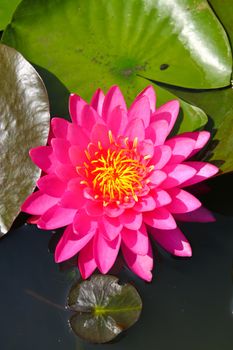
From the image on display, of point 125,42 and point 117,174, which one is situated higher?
point 125,42

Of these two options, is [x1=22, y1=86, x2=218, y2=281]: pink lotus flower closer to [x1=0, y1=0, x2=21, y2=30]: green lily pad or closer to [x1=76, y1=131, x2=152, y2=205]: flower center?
[x1=76, y1=131, x2=152, y2=205]: flower center

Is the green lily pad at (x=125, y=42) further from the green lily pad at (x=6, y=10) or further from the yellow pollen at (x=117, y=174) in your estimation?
the yellow pollen at (x=117, y=174)

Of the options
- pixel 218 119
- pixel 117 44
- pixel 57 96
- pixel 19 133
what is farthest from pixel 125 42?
pixel 19 133

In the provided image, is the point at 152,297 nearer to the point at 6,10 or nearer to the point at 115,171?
the point at 115,171

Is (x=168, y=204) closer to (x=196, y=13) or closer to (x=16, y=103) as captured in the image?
(x=16, y=103)

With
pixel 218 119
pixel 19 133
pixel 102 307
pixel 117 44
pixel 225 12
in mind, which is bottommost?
pixel 102 307

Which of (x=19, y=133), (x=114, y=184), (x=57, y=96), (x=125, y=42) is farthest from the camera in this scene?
(x=125, y=42)

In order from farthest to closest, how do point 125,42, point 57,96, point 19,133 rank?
point 125,42 → point 57,96 → point 19,133
